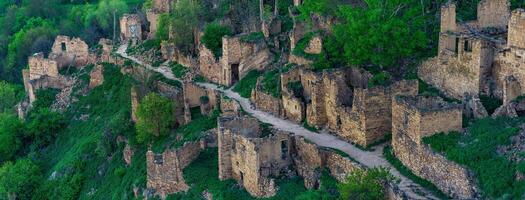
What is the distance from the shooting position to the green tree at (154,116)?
4741 centimetres

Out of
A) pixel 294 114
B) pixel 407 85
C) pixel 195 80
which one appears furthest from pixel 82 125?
pixel 407 85

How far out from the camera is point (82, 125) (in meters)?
58.1

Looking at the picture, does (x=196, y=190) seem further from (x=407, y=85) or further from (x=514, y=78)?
(x=514, y=78)

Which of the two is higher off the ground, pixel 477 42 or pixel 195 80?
pixel 477 42

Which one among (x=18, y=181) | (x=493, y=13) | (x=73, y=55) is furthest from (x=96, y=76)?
(x=493, y=13)

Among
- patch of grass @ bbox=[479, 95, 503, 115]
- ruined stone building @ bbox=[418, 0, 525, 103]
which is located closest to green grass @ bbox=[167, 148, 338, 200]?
patch of grass @ bbox=[479, 95, 503, 115]

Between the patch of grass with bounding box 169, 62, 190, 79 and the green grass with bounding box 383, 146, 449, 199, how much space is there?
756 inches

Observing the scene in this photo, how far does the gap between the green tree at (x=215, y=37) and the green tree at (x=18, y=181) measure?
11.6 meters

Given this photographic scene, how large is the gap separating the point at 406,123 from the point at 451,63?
538 cm

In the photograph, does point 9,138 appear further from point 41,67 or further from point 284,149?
point 284,149

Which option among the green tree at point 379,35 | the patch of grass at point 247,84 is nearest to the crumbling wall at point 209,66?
the patch of grass at point 247,84

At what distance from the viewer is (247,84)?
162 feet

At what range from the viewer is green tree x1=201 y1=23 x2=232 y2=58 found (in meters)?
53.1

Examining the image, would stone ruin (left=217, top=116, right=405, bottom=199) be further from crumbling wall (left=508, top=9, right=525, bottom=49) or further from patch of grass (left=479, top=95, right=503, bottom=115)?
crumbling wall (left=508, top=9, right=525, bottom=49)
